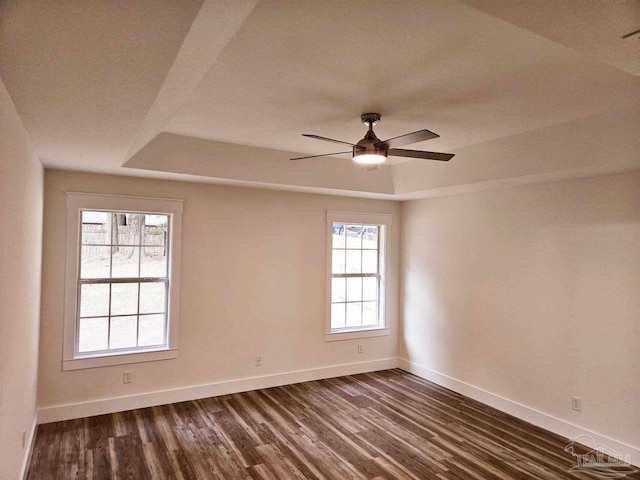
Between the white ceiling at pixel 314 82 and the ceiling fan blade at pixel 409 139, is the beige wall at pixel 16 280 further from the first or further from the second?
the ceiling fan blade at pixel 409 139

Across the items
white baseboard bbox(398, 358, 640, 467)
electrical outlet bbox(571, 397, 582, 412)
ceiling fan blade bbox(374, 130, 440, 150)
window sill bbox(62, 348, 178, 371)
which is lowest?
white baseboard bbox(398, 358, 640, 467)

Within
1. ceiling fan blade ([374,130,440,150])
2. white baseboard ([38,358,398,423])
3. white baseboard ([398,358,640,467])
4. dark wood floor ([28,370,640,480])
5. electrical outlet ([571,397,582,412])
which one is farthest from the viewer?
white baseboard ([38,358,398,423])

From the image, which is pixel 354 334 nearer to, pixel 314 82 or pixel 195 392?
pixel 195 392

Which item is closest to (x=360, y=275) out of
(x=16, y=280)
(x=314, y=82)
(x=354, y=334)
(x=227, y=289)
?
(x=354, y=334)

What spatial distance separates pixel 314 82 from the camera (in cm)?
261

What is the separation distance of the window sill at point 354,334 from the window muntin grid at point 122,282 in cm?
208

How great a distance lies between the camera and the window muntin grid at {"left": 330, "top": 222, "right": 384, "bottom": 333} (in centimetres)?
566

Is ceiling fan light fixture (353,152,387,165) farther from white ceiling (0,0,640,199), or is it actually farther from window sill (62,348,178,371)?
window sill (62,348,178,371)

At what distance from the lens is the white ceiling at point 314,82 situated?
1284mm

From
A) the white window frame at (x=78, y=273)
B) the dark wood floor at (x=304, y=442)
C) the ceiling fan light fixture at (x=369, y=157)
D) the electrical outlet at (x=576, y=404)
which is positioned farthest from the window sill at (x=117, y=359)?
the electrical outlet at (x=576, y=404)

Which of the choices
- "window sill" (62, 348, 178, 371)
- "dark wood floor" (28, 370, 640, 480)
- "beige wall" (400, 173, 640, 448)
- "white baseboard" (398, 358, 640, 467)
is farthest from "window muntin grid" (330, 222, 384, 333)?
"window sill" (62, 348, 178, 371)

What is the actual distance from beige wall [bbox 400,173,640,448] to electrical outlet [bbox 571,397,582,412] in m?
0.05

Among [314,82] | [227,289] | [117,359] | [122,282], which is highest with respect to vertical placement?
[314,82]

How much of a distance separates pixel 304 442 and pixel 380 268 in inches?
115
